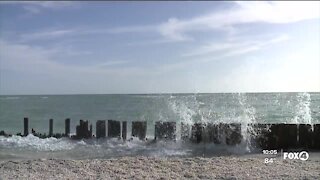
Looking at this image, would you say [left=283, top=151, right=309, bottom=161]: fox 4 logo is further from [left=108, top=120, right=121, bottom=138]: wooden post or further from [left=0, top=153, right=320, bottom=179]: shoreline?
[left=108, top=120, right=121, bottom=138]: wooden post

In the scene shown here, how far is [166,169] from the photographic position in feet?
18.7

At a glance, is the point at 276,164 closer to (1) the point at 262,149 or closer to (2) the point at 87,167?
(1) the point at 262,149

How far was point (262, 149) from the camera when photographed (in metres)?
7.12

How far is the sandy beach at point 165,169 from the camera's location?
207 inches

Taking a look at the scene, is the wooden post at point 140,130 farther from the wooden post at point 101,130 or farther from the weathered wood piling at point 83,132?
the weathered wood piling at point 83,132

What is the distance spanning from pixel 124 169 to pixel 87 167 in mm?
515

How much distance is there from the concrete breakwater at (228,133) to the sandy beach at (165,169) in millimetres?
887

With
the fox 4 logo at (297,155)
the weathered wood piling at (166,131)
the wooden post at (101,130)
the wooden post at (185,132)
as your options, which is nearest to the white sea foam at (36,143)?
the wooden post at (101,130)

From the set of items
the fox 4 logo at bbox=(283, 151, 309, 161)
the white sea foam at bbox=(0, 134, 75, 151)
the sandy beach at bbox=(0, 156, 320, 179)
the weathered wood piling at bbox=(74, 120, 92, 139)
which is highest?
the weathered wood piling at bbox=(74, 120, 92, 139)

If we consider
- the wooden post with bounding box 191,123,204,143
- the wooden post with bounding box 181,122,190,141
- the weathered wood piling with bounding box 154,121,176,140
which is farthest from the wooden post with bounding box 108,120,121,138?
the wooden post with bounding box 191,123,204,143

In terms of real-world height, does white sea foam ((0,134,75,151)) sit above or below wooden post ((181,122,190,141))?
below

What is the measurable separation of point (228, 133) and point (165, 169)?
2.43 metres

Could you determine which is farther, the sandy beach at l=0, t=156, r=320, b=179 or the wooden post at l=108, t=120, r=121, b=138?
the wooden post at l=108, t=120, r=121, b=138

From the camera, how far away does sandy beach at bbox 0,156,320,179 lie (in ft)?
17.2
